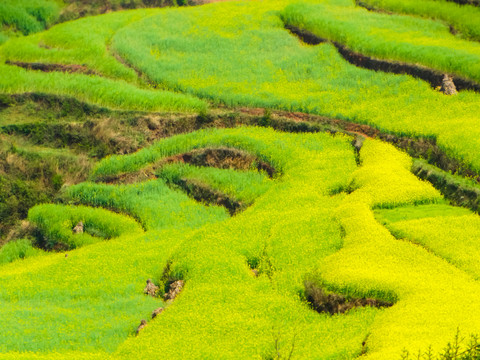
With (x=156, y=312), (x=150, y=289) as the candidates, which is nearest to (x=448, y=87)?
(x=150, y=289)

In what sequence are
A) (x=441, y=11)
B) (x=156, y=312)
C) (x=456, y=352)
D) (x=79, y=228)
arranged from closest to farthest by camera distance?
(x=456, y=352)
(x=156, y=312)
(x=79, y=228)
(x=441, y=11)

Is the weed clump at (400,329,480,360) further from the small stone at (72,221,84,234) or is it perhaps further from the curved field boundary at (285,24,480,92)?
the curved field boundary at (285,24,480,92)

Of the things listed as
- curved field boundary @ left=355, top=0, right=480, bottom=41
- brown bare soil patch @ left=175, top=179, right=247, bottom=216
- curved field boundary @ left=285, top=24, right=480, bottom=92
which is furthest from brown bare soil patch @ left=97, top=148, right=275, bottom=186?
→ curved field boundary @ left=355, top=0, right=480, bottom=41

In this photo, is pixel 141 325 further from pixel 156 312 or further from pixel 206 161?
pixel 206 161

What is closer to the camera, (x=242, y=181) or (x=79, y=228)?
(x=79, y=228)

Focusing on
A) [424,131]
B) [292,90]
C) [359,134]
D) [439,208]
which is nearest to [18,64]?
[292,90]

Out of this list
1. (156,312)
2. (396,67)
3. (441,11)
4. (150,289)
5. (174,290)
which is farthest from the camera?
(441,11)

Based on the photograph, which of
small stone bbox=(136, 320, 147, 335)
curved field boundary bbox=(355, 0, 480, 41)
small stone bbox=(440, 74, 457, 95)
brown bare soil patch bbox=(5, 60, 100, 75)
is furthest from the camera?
brown bare soil patch bbox=(5, 60, 100, 75)

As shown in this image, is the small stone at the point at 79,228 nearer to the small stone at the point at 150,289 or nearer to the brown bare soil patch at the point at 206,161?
the brown bare soil patch at the point at 206,161
